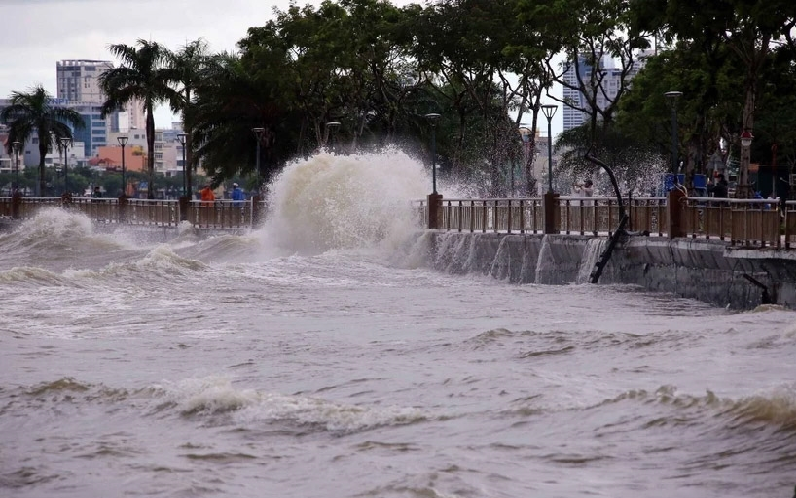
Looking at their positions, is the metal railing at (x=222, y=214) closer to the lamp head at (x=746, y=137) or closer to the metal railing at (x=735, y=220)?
the lamp head at (x=746, y=137)

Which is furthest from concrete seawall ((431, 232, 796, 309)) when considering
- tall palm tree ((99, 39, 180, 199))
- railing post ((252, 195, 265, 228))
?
tall palm tree ((99, 39, 180, 199))

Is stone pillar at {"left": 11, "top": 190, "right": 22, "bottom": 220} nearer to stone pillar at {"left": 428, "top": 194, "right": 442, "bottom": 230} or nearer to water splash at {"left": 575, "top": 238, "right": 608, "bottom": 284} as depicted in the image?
stone pillar at {"left": 428, "top": 194, "right": 442, "bottom": 230}

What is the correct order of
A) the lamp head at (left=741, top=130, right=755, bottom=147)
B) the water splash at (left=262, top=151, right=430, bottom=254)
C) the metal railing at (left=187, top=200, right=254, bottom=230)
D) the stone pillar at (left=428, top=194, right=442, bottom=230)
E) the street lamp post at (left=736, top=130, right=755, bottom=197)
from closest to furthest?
the lamp head at (left=741, top=130, right=755, bottom=147) → the street lamp post at (left=736, top=130, right=755, bottom=197) → the stone pillar at (left=428, top=194, right=442, bottom=230) → the water splash at (left=262, top=151, right=430, bottom=254) → the metal railing at (left=187, top=200, right=254, bottom=230)

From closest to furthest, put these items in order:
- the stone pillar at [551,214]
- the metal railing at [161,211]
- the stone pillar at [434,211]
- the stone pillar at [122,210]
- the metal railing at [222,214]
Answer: the stone pillar at [551,214], the stone pillar at [434,211], the metal railing at [222,214], the metal railing at [161,211], the stone pillar at [122,210]

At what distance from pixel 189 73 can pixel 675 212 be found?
145ft

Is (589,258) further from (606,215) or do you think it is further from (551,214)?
(551,214)

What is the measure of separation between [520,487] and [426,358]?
19.0 ft

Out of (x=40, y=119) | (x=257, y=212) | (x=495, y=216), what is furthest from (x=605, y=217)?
(x=40, y=119)

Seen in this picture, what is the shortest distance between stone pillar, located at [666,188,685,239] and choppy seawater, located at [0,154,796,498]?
133 centimetres

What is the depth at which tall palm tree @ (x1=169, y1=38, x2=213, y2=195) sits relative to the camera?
6177cm

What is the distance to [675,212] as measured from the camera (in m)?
22.9

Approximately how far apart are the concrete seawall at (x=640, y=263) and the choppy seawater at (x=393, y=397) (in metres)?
0.55

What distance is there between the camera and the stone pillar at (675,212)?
22766mm

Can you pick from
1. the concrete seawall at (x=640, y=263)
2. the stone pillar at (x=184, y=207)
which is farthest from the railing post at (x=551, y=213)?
the stone pillar at (x=184, y=207)
